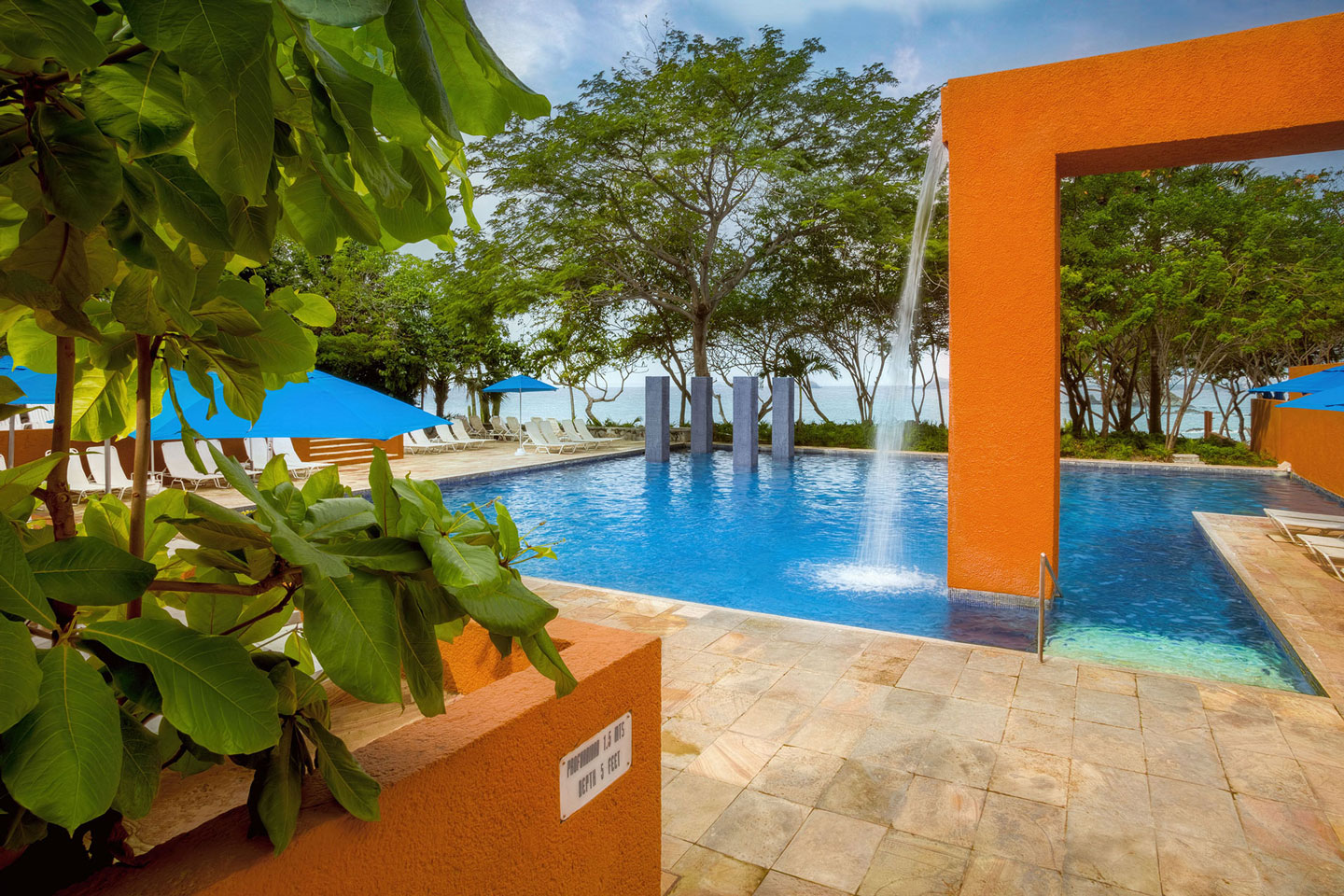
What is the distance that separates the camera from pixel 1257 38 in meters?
5.57

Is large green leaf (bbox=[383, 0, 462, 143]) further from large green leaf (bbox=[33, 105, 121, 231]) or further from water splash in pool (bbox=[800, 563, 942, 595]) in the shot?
water splash in pool (bbox=[800, 563, 942, 595])

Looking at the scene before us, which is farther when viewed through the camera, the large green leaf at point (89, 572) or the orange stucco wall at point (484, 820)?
the orange stucco wall at point (484, 820)

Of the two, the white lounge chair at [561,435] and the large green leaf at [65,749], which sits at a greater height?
the large green leaf at [65,749]

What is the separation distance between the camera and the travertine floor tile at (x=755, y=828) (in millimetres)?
3082

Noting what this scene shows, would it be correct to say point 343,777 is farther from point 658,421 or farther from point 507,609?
point 658,421

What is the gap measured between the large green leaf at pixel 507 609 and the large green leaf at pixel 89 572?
0.30 metres

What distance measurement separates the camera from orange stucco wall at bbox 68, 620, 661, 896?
40.6 inches

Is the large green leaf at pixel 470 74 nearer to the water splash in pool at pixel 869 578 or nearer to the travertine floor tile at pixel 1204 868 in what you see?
the travertine floor tile at pixel 1204 868

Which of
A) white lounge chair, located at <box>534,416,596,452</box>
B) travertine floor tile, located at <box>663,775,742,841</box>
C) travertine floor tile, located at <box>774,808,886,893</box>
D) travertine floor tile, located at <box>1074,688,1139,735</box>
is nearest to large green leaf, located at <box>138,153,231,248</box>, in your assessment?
travertine floor tile, located at <box>774,808,886,893</box>

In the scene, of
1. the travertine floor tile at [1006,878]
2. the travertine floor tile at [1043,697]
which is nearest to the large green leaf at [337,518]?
the travertine floor tile at [1006,878]

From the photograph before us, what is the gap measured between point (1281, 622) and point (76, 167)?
7806 mm

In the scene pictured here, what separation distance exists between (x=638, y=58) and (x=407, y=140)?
81.1 ft

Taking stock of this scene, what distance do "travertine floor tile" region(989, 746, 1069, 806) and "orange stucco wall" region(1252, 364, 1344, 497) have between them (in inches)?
510

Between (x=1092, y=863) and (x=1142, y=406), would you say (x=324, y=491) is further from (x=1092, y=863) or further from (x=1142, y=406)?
(x=1142, y=406)
